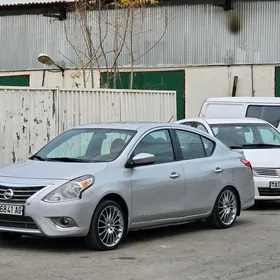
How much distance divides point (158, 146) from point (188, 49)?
1528cm

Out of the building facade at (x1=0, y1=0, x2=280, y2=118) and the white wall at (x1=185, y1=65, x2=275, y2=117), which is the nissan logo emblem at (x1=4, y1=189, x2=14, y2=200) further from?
the white wall at (x1=185, y1=65, x2=275, y2=117)

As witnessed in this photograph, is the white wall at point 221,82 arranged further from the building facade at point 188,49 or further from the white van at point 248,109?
the white van at point 248,109

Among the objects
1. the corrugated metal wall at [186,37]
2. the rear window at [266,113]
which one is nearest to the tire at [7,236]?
the rear window at [266,113]

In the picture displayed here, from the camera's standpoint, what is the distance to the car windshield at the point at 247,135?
14.3 m

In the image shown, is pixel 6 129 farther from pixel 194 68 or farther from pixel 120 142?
pixel 194 68

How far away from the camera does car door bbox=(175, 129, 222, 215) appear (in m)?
10.2

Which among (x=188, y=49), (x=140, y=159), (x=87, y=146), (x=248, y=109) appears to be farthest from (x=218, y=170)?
(x=188, y=49)

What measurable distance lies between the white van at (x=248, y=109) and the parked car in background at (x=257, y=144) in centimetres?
270

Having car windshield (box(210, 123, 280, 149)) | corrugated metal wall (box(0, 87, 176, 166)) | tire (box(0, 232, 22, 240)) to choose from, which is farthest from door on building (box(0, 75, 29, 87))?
tire (box(0, 232, 22, 240))

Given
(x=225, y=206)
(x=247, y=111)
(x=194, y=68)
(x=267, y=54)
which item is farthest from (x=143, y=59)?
(x=225, y=206)

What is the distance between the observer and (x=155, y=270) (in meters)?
7.97

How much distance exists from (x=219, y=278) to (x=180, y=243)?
6.94 ft

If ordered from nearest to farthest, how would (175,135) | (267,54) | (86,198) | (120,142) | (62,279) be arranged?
(62,279), (86,198), (120,142), (175,135), (267,54)

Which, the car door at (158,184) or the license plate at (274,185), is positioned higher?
the car door at (158,184)
